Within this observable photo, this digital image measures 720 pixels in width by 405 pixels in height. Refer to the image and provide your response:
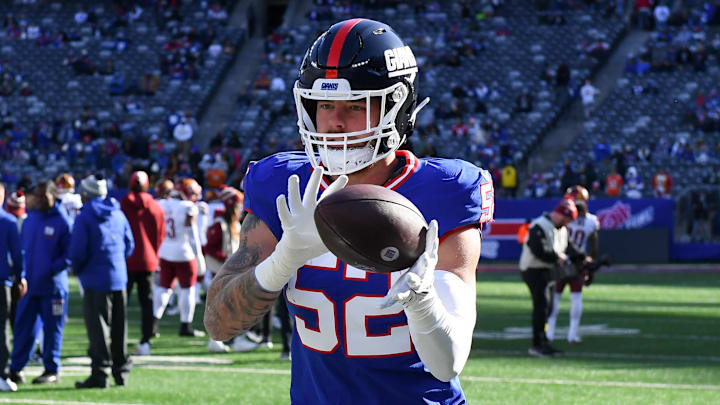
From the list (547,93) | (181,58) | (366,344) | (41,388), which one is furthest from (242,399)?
(181,58)

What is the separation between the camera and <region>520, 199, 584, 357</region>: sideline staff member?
37.4ft

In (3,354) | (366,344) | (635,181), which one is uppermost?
(366,344)

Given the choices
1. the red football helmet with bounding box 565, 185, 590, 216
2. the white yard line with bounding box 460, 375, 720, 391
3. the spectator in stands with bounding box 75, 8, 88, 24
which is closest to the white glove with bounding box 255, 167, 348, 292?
the white yard line with bounding box 460, 375, 720, 391

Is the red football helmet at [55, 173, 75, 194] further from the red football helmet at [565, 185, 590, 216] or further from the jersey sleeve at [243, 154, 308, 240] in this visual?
the jersey sleeve at [243, 154, 308, 240]

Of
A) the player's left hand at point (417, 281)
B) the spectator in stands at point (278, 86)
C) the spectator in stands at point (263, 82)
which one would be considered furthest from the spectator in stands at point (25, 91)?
the player's left hand at point (417, 281)

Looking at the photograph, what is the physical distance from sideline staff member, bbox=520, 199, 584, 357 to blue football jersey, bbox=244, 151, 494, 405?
8.24 metres

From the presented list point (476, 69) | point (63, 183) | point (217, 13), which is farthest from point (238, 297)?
point (217, 13)

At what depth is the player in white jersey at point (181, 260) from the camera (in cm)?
1268

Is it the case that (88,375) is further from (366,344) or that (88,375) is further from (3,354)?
(366,344)

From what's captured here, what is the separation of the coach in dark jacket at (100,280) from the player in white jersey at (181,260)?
121 inches

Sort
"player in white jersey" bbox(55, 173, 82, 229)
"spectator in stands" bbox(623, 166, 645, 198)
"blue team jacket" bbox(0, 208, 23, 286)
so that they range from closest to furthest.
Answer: "blue team jacket" bbox(0, 208, 23, 286) → "player in white jersey" bbox(55, 173, 82, 229) → "spectator in stands" bbox(623, 166, 645, 198)

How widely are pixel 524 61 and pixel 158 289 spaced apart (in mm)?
19222

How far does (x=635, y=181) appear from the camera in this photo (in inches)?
1000

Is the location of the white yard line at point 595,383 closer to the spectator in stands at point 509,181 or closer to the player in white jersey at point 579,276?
the player in white jersey at point 579,276
